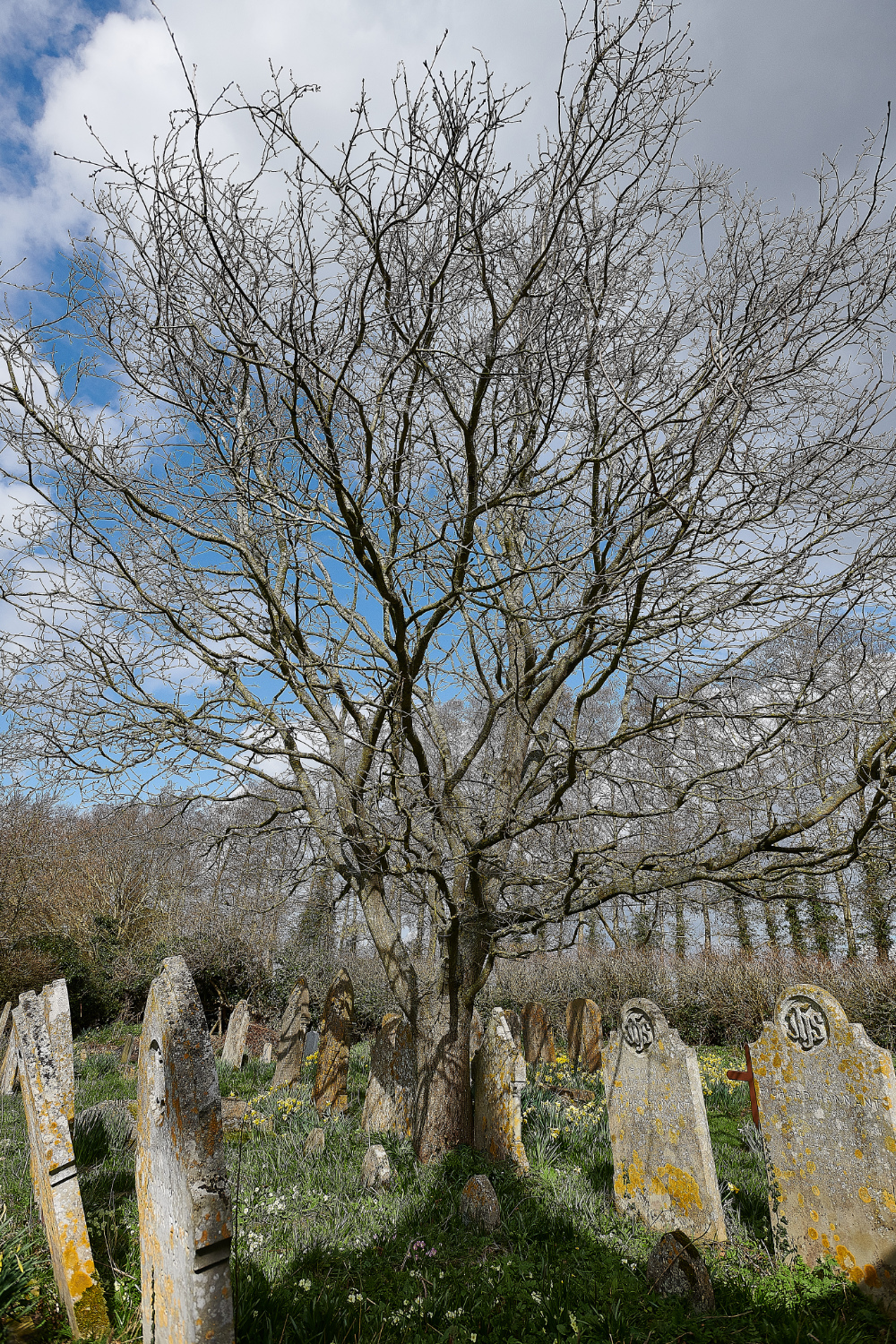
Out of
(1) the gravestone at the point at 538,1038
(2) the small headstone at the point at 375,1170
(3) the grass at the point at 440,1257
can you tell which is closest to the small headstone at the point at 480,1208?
(3) the grass at the point at 440,1257

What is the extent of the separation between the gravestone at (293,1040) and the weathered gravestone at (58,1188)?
21.4 ft

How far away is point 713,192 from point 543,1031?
35.2ft

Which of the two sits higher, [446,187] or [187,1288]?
[446,187]

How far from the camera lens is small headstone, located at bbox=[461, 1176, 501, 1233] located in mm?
4117

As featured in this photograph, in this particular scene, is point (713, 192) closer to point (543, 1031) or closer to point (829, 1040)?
point (829, 1040)

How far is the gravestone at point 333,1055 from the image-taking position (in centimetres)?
777

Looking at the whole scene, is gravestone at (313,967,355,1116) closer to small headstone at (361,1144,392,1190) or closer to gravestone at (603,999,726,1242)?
small headstone at (361,1144,392,1190)

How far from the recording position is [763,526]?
440 cm

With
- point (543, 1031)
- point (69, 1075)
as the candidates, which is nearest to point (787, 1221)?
point (69, 1075)

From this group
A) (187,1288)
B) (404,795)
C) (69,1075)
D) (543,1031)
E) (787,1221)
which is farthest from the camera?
(543,1031)

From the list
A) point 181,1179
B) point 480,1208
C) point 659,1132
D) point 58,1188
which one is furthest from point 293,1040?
point 181,1179

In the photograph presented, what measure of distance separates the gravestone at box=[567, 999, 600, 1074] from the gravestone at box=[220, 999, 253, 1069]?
5.56 m

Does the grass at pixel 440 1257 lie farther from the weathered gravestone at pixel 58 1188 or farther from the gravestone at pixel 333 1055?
the gravestone at pixel 333 1055

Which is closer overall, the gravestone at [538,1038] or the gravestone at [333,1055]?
the gravestone at [333,1055]
